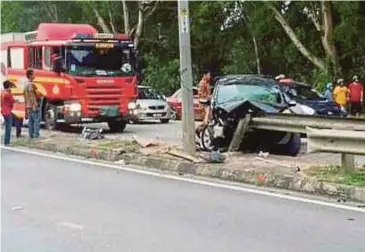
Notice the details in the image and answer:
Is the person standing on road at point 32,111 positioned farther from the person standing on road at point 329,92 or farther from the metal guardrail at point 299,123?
the person standing on road at point 329,92

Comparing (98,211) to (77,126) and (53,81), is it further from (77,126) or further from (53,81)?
(77,126)

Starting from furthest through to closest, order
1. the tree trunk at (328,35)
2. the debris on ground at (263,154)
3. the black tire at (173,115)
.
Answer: the black tire at (173,115), the tree trunk at (328,35), the debris on ground at (263,154)

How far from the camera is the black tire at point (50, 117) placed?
22.3 metres

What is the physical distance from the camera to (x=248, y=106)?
14.5m

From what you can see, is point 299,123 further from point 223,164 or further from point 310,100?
point 310,100

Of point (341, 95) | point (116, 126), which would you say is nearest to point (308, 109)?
point (341, 95)

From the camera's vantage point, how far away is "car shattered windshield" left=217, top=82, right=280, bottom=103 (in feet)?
50.5

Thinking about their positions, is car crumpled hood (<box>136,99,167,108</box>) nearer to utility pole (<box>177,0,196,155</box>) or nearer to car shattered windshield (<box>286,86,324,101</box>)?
car shattered windshield (<box>286,86,324,101</box>)

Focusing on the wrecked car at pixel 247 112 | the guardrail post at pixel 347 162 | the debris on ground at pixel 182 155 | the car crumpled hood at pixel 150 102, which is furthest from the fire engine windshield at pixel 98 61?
the guardrail post at pixel 347 162

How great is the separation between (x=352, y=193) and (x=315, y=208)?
817 mm

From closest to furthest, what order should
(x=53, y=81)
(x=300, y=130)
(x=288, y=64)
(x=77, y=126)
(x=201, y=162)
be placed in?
(x=201, y=162) → (x=300, y=130) → (x=53, y=81) → (x=77, y=126) → (x=288, y=64)

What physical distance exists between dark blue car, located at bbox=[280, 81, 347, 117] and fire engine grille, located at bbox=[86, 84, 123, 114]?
485cm

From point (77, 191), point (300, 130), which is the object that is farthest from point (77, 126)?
point (77, 191)

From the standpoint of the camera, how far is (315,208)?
9.05 metres
